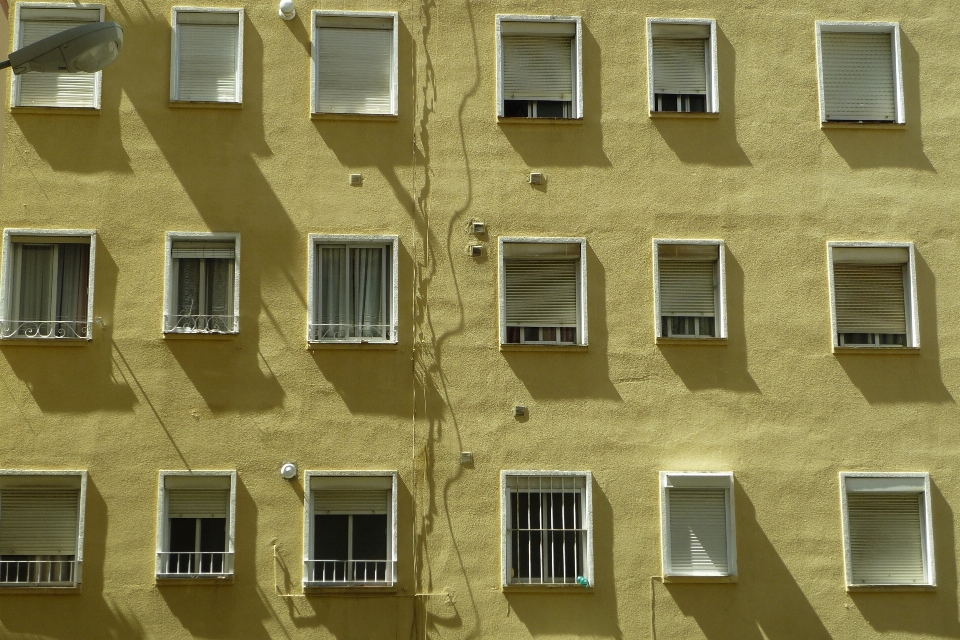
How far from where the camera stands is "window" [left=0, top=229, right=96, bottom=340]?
1595 cm

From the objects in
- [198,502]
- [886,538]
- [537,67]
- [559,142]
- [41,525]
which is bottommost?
[886,538]

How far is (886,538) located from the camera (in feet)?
52.5

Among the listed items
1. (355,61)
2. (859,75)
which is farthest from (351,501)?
(859,75)

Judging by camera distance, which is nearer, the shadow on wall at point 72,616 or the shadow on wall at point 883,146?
the shadow on wall at point 72,616

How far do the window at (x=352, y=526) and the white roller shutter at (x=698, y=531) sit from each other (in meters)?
3.42

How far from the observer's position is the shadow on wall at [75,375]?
1567 centimetres

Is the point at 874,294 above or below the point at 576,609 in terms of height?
above

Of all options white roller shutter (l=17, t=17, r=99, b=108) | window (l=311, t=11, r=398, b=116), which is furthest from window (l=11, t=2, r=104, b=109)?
window (l=311, t=11, r=398, b=116)

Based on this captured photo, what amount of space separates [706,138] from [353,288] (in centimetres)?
497

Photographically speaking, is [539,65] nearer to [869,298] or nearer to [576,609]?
[869,298]

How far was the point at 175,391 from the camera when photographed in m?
15.8

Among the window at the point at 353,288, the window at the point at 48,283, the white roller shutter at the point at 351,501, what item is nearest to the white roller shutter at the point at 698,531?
the white roller shutter at the point at 351,501

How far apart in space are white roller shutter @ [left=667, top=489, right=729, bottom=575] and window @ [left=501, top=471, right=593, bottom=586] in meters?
1.07

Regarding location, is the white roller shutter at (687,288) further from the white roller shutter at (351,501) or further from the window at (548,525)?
the white roller shutter at (351,501)
